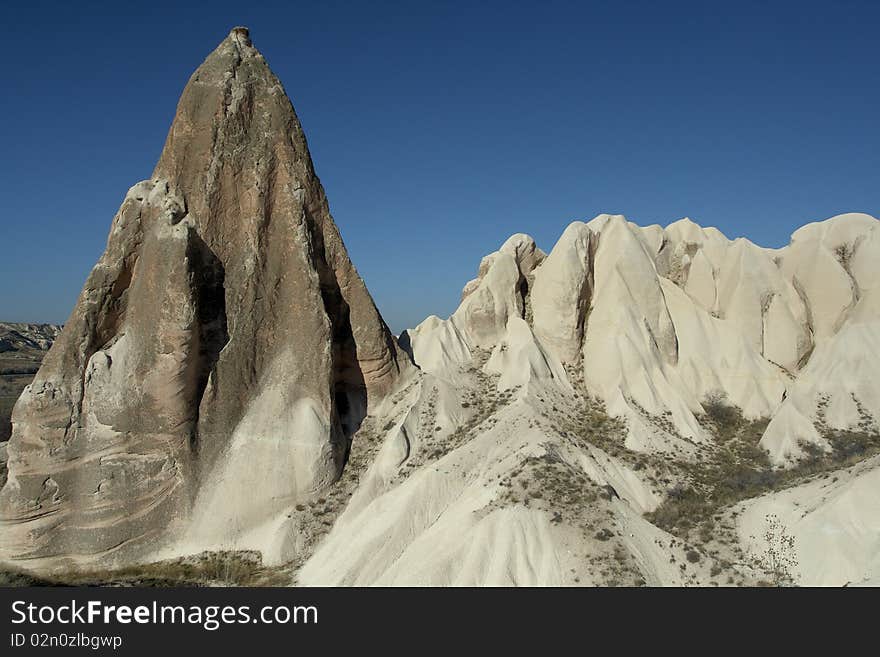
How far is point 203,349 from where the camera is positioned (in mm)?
18594

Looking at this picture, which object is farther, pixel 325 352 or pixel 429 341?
pixel 429 341

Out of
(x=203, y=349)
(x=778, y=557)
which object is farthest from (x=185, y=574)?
(x=778, y=557)

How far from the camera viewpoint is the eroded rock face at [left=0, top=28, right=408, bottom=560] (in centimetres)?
1688

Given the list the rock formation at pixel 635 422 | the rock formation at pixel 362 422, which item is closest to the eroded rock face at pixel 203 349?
the rock formation at pixel 362 422

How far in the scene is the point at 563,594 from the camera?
1145 centimetres

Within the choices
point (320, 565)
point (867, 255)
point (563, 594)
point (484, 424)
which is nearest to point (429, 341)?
point (484, 424)

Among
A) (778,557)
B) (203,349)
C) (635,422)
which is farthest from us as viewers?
(635,422)

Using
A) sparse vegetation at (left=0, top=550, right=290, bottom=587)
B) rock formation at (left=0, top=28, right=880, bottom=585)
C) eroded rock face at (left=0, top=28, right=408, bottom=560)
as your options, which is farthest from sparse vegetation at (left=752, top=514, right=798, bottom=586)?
eroded rock face at (left=0, top=28, right=408, bottom=560)

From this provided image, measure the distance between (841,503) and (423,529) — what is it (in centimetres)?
1120

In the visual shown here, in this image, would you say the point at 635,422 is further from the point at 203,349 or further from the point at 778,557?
the point at 203,349

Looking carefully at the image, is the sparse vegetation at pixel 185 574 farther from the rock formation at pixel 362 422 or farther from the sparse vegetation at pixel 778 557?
the sparse vegetation at pixel 778 557

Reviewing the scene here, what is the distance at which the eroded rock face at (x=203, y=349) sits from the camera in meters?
16.9

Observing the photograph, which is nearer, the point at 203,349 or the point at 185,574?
the point at 185,574

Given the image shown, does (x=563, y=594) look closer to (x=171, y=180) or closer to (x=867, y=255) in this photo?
(x=171, y=180)
